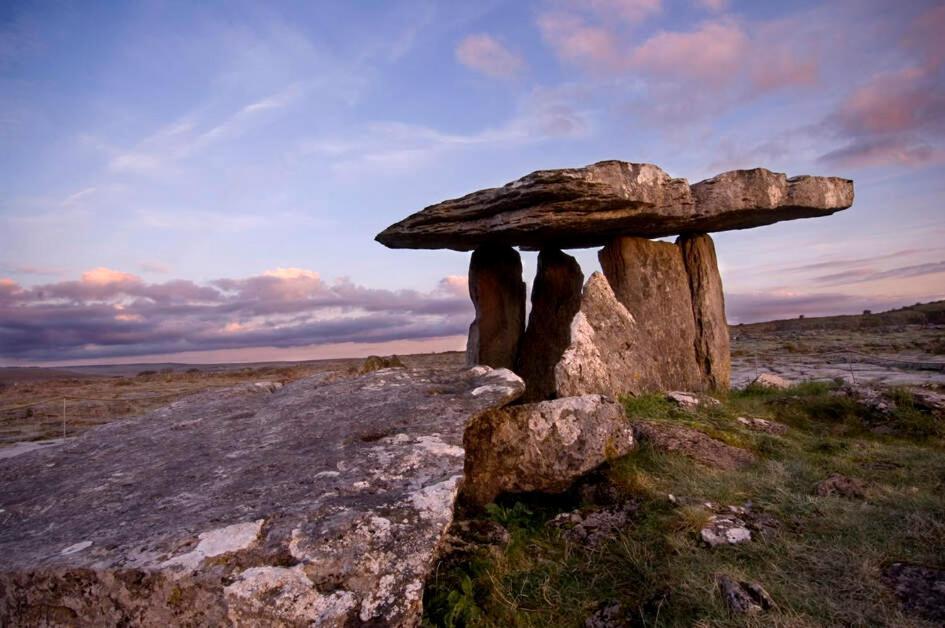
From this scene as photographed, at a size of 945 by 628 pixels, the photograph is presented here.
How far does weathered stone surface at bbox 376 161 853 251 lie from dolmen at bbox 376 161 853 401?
0.02 meters

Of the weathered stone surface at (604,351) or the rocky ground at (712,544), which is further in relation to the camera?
the weathered stone surface at (604,351)

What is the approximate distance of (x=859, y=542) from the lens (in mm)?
3820

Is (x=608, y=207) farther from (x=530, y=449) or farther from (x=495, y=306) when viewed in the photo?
(x=530, y=449)

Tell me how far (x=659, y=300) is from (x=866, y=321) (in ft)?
160

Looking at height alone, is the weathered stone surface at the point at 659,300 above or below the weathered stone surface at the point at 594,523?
above

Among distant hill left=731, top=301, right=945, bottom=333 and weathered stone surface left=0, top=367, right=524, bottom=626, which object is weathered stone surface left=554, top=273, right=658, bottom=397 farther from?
distant hill left=731, top=301, right=945, bottom=333

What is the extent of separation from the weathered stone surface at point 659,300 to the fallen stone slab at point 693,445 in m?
4.00

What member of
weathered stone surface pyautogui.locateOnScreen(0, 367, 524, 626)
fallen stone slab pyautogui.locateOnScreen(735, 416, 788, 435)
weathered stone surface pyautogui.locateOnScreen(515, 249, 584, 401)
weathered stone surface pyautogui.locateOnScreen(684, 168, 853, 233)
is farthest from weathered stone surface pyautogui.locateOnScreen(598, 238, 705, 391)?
weathered stone surface pyautogui.locateOnScreen(0, 367, 524, 626)

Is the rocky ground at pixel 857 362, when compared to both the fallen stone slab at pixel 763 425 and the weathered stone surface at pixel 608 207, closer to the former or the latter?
the weathered stone surface at pixel 608 207

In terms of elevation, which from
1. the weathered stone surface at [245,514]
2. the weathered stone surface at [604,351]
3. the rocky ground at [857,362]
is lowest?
the rocky ground at [857,362]

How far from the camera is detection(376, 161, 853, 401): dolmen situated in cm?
849

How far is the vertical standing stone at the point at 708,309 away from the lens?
10859mm

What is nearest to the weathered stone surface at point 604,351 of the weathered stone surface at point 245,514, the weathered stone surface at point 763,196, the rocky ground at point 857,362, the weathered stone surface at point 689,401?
the weathered stone surface at point 689,401

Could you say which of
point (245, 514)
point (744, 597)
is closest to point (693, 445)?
point (744, 597)
